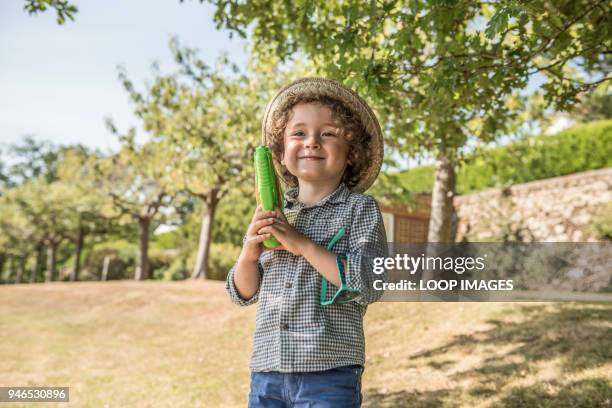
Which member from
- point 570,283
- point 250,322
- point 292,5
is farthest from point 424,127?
point 570,283

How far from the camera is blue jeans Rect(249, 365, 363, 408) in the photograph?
6.40ft

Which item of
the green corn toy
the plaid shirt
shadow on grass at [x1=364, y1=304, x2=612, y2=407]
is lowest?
shadow on grass at [x1=364, y1=304, x2=612, y2=407]

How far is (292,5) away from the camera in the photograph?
4.92 meters

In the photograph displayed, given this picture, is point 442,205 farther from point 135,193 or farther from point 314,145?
point 135,193

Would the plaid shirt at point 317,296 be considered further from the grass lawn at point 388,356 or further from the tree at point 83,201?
the tree at point 83,201

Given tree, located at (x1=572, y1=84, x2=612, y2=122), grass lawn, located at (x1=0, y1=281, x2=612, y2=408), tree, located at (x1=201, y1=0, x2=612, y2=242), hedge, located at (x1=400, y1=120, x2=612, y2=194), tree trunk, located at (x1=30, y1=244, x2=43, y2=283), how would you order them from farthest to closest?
tree trunk, located at (x1=30, y1=244, x2=43, y2=283) → tree, located at (x1=572, y1=84, x2=612, y2=122) → hedge, located at (x1=400, y1=120, x2=612, y2=194) → grass lawn, located at (x1=0, y1=281, x2=612, y2=408) → tree, located at (x1=201, y1=0, x2=612, y2=242)

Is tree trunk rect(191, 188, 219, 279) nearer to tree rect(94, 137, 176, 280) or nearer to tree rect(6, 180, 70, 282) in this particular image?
tree rect(94, 137, 176, 280)

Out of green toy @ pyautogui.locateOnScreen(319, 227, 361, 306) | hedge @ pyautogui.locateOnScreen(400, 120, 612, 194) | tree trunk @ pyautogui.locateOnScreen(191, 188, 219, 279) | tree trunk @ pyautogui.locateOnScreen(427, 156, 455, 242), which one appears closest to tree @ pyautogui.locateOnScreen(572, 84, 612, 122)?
Answer: hedge @ pyautogui.locateOnScreen(400, 120, 612, 194)

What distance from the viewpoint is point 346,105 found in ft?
7.82

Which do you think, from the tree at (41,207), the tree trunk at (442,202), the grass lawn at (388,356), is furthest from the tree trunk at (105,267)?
the tree trunk at (442,202)

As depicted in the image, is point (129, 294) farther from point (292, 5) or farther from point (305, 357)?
point (305, 357)

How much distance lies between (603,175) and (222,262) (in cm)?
1365

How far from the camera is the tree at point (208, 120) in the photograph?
465 inches

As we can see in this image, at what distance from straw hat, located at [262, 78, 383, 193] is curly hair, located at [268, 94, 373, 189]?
2 centimetres
